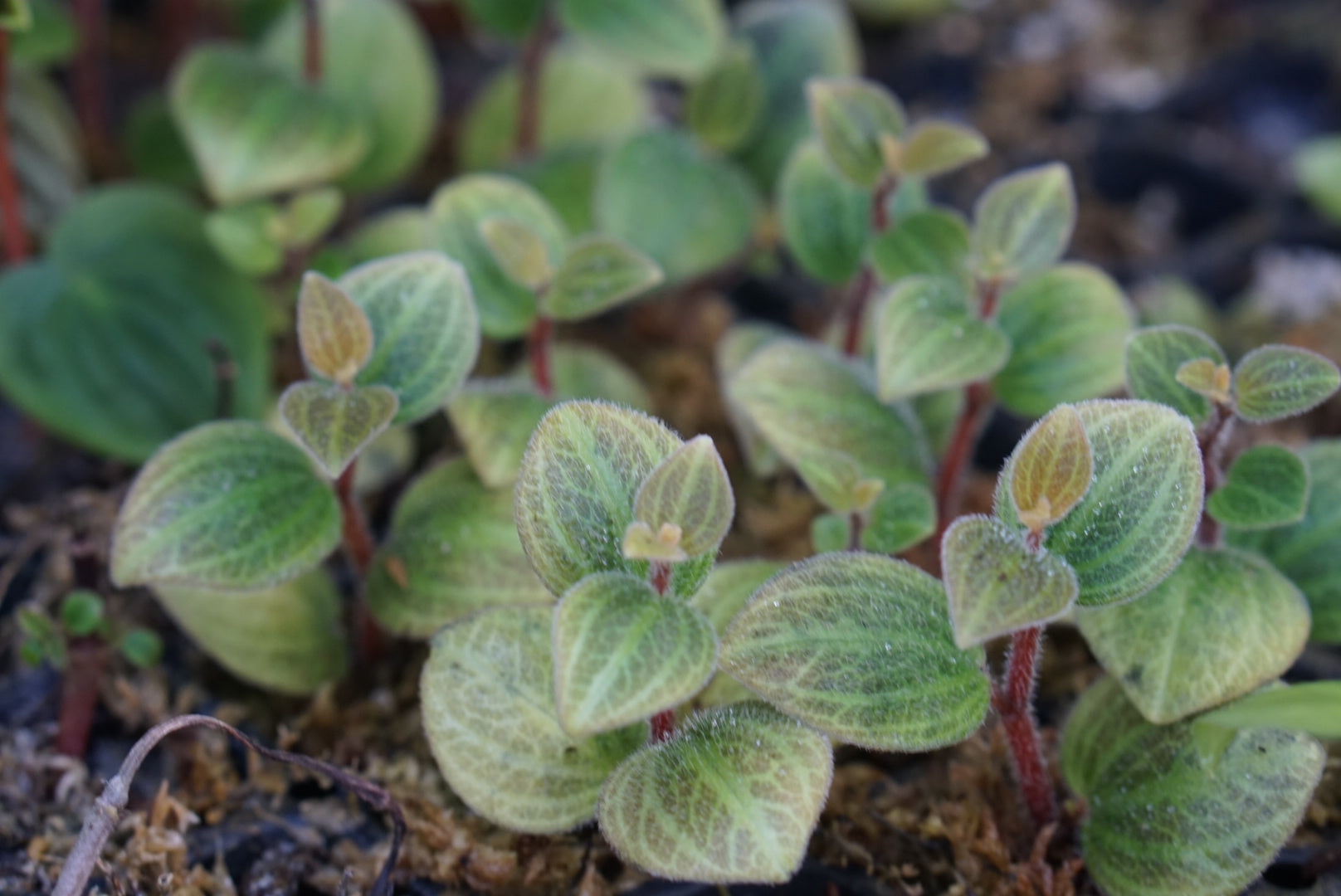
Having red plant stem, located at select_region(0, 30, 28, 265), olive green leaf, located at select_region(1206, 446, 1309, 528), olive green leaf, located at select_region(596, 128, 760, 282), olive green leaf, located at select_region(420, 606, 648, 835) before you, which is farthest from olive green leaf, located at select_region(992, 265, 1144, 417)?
red plant stem, located at select_region(0, 30, 28, 265)

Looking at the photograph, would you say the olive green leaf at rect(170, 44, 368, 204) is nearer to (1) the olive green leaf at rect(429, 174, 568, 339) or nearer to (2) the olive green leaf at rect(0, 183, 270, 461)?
(2) the olive green leaf at rect(0, 183, 270, 461)

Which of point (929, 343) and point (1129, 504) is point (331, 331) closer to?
point (929, 343)

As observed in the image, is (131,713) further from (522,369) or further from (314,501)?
(522,369)

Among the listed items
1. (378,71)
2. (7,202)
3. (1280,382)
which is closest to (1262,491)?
(1280,382)

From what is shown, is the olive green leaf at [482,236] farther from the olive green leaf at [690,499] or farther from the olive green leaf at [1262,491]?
the olive green leaf at [1262,491]

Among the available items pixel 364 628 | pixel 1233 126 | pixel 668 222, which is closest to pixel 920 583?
pixel 364 628
